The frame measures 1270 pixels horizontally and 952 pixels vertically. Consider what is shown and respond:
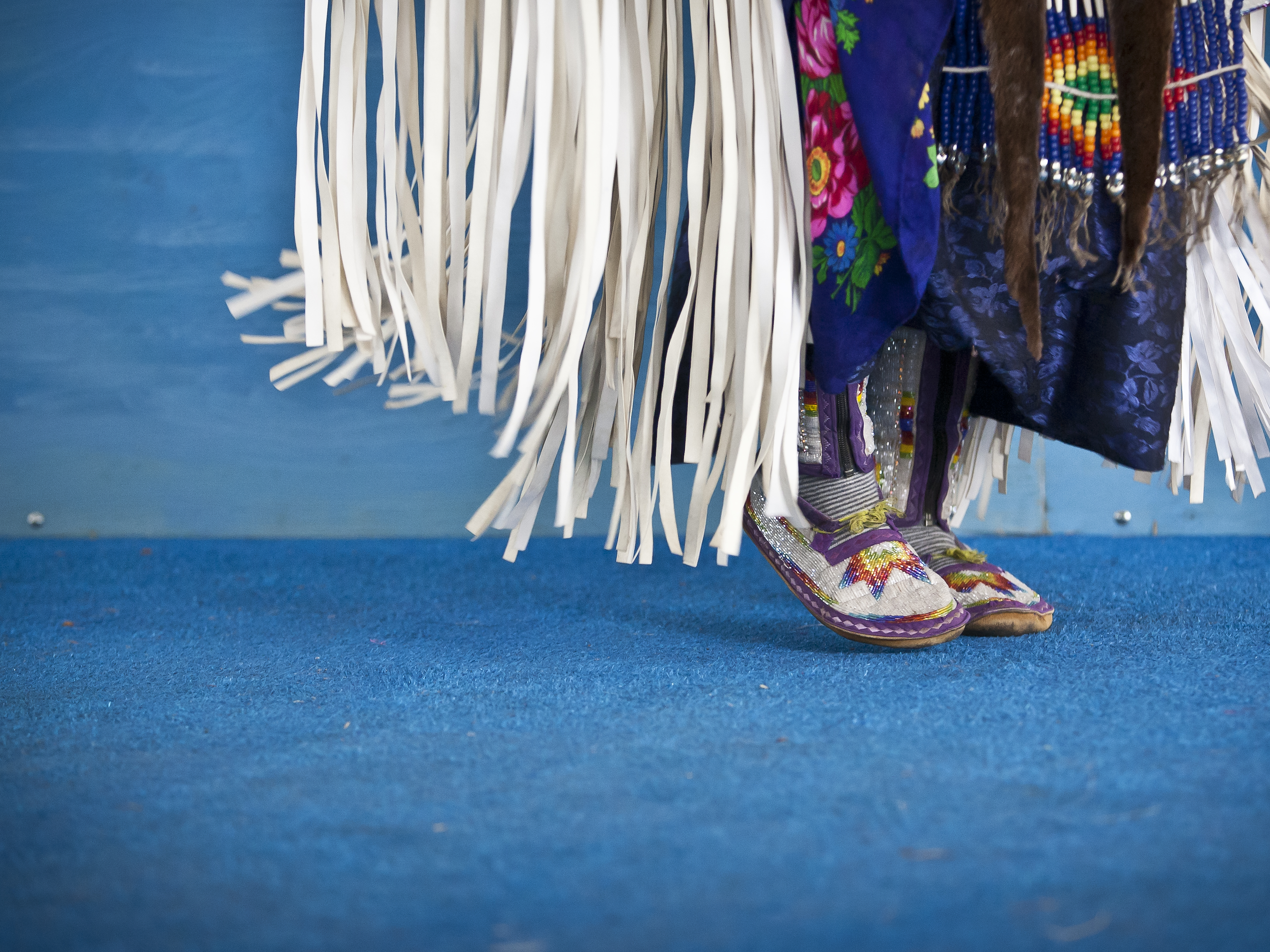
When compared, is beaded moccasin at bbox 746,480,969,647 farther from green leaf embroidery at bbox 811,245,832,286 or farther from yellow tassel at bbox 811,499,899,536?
green leaf embroidery at bbox 811,245,832,286

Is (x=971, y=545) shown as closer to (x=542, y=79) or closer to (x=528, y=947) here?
(x=542, y=79)

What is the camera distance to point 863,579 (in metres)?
0.77

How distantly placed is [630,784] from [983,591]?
0.46 meters

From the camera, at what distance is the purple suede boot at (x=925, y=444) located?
87 centimetres

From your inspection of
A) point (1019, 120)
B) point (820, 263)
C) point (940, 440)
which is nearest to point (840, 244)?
point (820, 263)

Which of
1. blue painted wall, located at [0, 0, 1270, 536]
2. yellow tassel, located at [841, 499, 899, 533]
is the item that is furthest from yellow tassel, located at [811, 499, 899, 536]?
blue painted wall, located at [0, 0, 1270, 536]

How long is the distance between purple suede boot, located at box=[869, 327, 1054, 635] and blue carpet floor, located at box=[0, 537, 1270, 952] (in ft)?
0.31

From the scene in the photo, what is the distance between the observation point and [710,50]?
790 mm

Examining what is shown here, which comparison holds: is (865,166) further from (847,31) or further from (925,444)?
(925,444)

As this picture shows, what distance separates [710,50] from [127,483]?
1014 mm

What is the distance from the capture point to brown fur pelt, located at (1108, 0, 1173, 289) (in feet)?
2.26

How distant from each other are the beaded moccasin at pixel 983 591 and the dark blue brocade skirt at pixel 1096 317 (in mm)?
137

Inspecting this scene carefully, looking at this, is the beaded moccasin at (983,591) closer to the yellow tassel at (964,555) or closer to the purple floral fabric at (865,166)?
the yellow tassel at (964,555)

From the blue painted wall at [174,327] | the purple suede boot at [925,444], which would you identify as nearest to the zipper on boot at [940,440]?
the purple suede boot at [925,444]
